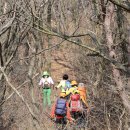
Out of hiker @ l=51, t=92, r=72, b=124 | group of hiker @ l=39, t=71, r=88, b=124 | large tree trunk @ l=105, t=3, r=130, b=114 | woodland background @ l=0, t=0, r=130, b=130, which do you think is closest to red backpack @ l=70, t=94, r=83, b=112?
group of hiker @ l=39, t=71, r=88, b=124

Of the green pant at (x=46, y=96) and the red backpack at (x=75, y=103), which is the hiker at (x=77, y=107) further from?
the green pant at (x=46, y=96)

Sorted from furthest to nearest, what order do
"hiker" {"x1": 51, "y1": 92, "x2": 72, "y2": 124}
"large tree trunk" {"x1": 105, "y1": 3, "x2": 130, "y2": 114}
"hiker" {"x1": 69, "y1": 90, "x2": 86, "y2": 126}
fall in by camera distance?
1. "hiker" {"x1": 69, "y1": 90, "x2": 86, "y2": 126}
2. "hiker" {"x1": 51, "y1": 92, "x2": 72, "y2": 124}
3. "large tree trunk" {"x1": 105, "y1": 3, "x2": 130, "y2": 114}

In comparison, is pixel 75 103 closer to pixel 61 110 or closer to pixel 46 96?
pixel 61 110

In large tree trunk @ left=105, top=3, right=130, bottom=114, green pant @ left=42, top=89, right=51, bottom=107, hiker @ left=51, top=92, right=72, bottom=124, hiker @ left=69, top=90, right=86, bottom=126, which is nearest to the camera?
large tree trunk @ left=105, top=3, right=130, bottom=114

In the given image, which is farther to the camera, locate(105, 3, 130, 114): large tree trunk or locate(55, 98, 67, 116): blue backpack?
locate(55, 98, 67, 116): blue backpack

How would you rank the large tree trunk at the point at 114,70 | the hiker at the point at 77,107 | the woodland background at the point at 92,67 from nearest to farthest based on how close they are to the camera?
the large tree trunk at the point at 114,70 < the woodland background at the point at 92,67 < the hiker at the point at 77,107

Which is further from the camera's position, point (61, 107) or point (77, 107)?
point (77, 107)

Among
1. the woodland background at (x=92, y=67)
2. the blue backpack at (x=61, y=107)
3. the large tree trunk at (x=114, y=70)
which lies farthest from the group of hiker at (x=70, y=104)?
the large tree trunk at (x=114, y=70)

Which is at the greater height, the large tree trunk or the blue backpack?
the large tree trunk

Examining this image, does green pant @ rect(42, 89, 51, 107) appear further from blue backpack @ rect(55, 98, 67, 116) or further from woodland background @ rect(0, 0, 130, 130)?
blue backpack @ rect(55, 98, 67, 116)

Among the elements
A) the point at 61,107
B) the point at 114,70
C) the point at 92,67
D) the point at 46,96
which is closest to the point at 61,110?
the point at 61,107

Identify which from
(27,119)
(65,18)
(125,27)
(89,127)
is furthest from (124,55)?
(65,18)

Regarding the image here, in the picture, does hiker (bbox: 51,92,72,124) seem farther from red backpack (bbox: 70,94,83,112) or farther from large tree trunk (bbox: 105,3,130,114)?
large tree trunk (bbox: 105,3,130,114)

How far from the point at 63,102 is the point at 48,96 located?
406cm
